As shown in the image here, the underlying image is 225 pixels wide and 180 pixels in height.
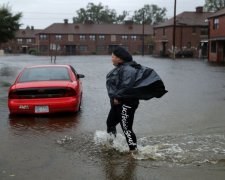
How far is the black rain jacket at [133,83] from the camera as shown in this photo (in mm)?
6266

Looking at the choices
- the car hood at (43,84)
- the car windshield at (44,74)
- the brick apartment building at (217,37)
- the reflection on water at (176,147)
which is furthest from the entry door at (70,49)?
the reflection on water at (176,147)

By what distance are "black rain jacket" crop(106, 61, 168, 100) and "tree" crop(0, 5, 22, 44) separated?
1181 inches

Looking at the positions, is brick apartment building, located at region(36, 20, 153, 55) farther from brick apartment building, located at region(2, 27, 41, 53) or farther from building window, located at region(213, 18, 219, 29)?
building window, located at region(213, 18, 219, 29)

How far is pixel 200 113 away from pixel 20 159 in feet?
18.6

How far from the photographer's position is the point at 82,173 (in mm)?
5637

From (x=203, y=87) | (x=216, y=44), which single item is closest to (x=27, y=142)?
(x=203, y=87)

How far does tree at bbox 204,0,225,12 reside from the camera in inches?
3745

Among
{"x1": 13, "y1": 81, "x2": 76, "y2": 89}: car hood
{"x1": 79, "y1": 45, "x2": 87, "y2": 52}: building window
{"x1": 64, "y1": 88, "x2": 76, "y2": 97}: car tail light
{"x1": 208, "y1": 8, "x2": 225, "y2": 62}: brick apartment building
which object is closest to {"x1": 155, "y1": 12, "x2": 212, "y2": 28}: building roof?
{"x1": 208, "y1": 8, "x2": 225, "y2": 62}: brick apartment building

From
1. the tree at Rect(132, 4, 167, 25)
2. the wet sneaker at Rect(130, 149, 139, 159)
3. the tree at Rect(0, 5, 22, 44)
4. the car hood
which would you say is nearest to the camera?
the wet sneaker at Rect(130, 149, 139, 159)

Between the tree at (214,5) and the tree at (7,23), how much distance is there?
68.2 m

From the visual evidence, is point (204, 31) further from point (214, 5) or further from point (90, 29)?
point (90, 29)

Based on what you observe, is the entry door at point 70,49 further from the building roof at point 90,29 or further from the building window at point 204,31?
the building window at point 204,31

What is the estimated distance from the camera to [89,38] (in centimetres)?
9156

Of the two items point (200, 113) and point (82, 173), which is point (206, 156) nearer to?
point (82, 173)
